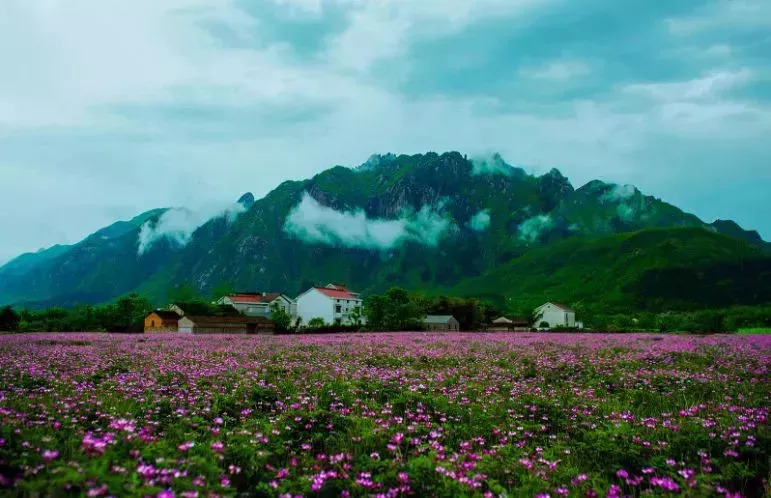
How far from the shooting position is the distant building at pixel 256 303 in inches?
5226

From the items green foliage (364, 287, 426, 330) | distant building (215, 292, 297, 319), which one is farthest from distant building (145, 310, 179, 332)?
distant building (215, 292, 297, 319)

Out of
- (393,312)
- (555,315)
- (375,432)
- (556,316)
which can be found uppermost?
(393,312)

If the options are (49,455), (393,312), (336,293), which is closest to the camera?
(49,455)

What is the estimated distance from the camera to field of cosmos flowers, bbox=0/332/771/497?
551 centimetres

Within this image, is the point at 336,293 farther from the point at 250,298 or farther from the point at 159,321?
the point at 159,321

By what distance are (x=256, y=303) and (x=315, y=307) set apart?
16.2 m

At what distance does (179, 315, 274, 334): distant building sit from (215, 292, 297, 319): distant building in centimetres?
5169

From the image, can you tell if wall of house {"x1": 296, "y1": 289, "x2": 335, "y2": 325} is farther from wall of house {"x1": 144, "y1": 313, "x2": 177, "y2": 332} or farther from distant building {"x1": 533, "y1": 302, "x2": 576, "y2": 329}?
wall of house {"x1": 144, "y1": 313, "x2": 177, "y2": 332}

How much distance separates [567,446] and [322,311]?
13003 cm

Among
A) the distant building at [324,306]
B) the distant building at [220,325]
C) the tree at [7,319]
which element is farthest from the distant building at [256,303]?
the tree at [7,319]

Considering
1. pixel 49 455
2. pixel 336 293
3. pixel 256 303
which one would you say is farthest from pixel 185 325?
pixel 336 293

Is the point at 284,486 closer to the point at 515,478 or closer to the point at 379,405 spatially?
the point at 515,478

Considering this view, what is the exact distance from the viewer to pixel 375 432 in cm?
791

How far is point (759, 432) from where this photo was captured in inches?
305
